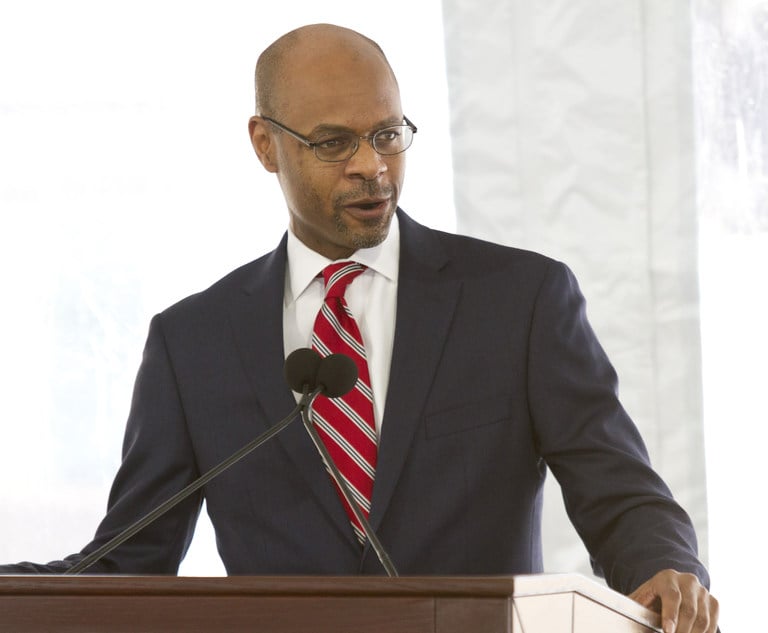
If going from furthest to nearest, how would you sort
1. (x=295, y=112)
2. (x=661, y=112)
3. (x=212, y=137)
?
(x=212, y=137) → (x=661, y=112) → (x=295, y=112)

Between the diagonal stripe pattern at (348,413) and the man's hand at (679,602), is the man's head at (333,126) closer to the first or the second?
the diagonal stripe pattern at (348,413)

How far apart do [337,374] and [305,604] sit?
1.43ft

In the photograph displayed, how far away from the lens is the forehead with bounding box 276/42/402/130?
69.1 inches

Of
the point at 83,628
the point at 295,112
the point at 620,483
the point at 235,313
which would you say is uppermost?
the point at 295,112

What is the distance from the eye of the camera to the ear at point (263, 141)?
6.34 feet

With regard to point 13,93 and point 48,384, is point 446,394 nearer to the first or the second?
point 48,384

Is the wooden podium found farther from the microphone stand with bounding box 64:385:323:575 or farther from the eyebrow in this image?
the eyebrow

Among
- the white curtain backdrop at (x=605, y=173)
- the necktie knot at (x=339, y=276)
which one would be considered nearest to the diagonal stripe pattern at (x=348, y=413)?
the necktie knot at (x=339, y=276)

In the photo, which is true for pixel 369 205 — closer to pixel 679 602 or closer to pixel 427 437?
pixel 427 437

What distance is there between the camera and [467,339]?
5.73 feet

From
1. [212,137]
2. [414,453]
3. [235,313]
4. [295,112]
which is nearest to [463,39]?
[212,137]

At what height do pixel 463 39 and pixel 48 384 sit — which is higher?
pixel 463 39

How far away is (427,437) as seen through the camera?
168 cm

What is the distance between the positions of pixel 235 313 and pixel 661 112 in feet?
3.34
